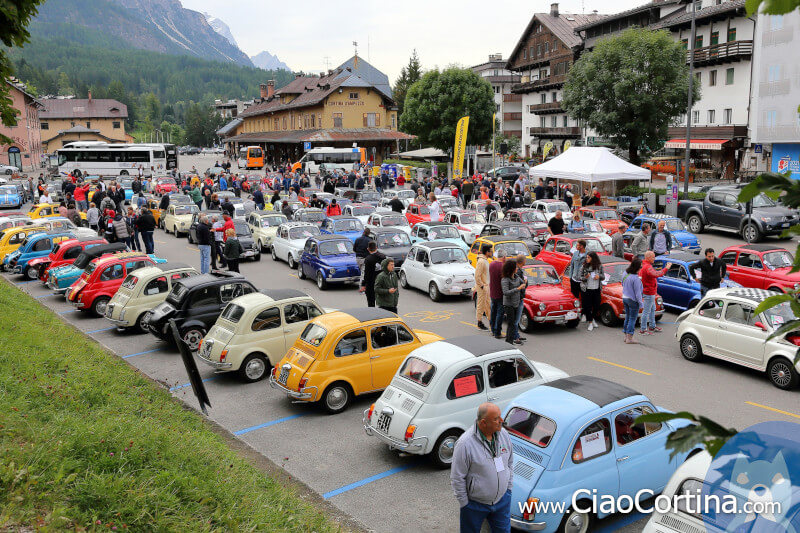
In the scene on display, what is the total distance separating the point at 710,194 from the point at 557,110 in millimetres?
41285

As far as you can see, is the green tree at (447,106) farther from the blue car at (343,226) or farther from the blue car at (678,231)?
the blue car at (678,231)

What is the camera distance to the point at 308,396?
9.91 m

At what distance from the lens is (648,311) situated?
14.2m

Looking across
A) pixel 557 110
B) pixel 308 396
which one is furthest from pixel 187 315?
pixel 557 110

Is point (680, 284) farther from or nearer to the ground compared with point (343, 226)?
nearer to the ground

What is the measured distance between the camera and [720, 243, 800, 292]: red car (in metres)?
15.7

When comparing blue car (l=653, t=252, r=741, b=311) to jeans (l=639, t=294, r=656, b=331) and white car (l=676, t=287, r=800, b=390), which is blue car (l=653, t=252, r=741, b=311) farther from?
white car (l=676, t=287, r=800, b=390)

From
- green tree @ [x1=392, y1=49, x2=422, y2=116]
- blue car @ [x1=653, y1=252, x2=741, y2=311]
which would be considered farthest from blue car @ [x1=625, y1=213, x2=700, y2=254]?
green tree @ [x1=392, y1=49, x2=422, y2=116]

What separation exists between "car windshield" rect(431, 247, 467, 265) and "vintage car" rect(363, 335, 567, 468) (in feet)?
30.2

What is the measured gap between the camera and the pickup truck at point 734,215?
24.7m

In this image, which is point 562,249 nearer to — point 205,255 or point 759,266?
point 759,266

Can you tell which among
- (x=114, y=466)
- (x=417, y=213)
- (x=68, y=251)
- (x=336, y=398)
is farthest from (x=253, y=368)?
(x=417, y=213)

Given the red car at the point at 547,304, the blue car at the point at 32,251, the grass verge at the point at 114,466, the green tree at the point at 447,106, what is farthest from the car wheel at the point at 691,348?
the green tree at the point at 447,106

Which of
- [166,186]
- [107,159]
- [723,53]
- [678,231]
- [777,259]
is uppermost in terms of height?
[723,53]
